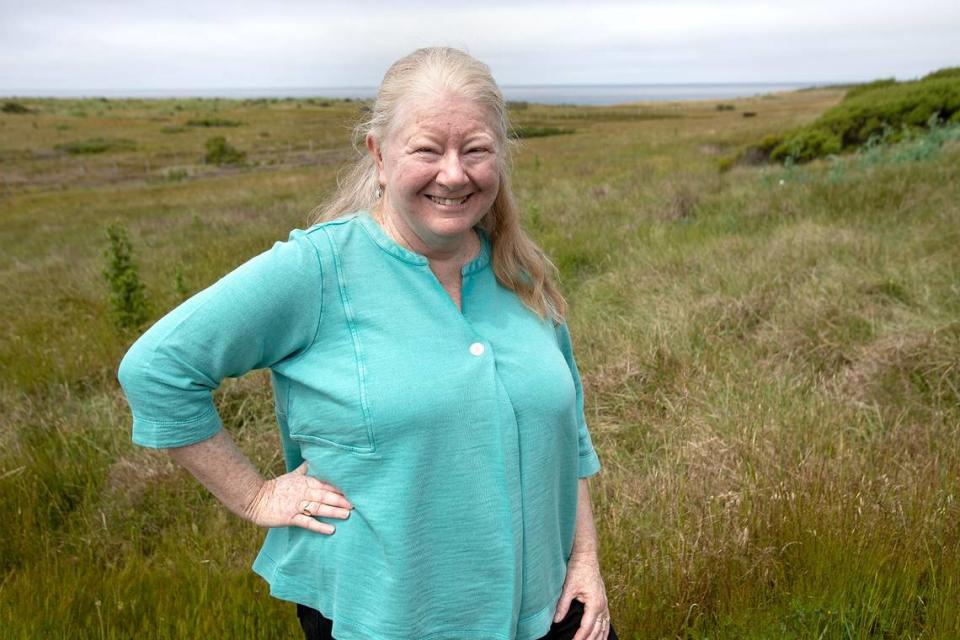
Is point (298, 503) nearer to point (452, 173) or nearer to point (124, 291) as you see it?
point (452, 173)

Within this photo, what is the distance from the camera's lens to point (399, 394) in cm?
143

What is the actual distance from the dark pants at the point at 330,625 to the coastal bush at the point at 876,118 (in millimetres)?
13373

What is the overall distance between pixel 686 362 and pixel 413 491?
351 centimetres

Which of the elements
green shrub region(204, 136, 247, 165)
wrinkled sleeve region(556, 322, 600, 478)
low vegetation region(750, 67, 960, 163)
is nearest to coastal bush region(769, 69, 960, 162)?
low vegetation region(750, 67, 960, 163)

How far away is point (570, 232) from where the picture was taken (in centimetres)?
941

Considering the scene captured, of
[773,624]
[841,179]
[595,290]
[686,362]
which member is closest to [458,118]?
[773,624]

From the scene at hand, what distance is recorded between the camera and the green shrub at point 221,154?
39.2 metres

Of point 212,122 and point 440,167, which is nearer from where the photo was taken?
point 440,167

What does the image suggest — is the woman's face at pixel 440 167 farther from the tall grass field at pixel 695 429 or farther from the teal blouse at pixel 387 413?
the tall grass field at pixel 695 429

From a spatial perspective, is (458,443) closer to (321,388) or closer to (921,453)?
(321,388)

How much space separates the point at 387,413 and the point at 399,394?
4 cm

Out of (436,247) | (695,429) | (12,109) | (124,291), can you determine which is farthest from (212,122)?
(436,247)

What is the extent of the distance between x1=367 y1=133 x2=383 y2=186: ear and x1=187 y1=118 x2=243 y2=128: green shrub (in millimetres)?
69019

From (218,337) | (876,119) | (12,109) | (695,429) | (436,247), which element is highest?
(12,109)
